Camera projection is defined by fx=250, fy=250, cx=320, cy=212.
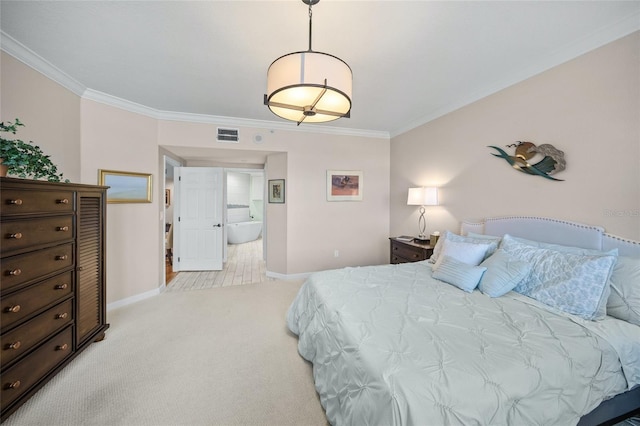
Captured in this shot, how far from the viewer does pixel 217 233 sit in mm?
4781

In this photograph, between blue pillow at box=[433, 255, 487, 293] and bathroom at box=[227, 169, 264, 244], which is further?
bathroom at box=[227, 169, 264, 244]

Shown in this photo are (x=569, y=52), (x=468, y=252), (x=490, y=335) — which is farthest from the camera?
(x=468, y=252)

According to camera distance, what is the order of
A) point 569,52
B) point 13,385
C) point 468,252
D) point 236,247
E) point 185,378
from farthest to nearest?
point 236,247
point 468,252
point 569,52
point 185,378
point 13,385

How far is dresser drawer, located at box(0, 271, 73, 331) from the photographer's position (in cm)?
150

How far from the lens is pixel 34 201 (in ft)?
5.49

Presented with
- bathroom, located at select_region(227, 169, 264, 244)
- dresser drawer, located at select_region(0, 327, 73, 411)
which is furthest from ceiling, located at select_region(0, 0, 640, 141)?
bathroom, located at select_region(227, 169, 264, 244)

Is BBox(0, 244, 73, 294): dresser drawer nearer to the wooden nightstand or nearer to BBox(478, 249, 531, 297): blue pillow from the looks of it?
BBox(478, 249, 531, 297): blue pillow

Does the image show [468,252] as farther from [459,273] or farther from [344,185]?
[344,185]

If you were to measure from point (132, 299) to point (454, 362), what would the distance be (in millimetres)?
3809

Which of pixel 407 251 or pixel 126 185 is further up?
pixel 126 185

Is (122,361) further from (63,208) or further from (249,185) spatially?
(249,185)

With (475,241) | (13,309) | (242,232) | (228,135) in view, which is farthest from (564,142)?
(242,232)

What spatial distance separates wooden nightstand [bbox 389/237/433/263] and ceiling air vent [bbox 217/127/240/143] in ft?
9.61

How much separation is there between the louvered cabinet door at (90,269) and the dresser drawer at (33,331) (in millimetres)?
136
